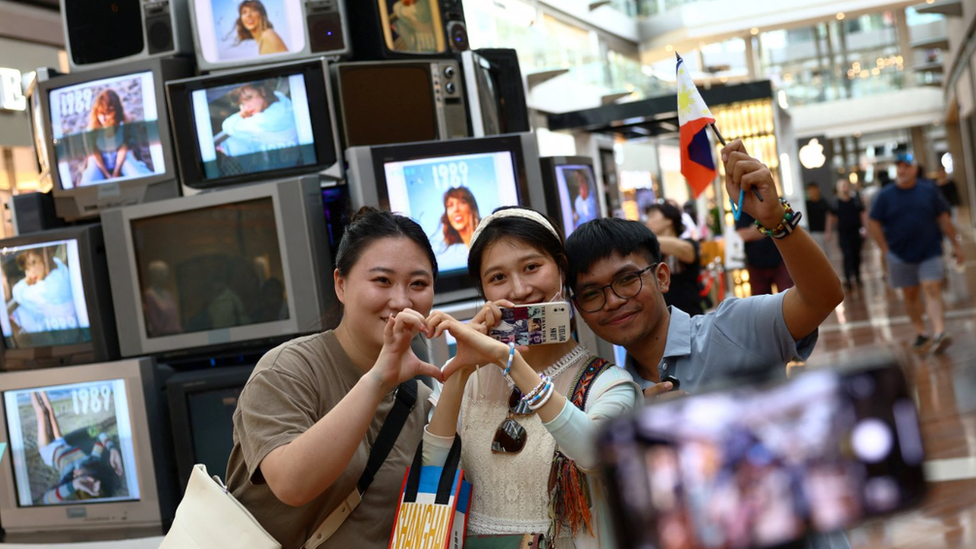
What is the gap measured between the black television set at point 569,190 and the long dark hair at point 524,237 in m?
2.29

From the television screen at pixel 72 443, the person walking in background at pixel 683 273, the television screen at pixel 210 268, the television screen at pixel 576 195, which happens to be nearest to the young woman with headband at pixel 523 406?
the television screen at pixel 210 268

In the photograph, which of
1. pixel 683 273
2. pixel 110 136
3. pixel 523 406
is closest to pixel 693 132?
pixel 523 406

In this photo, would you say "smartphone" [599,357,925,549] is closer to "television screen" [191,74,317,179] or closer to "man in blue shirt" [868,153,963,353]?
"television screen" [191,74,317,179]

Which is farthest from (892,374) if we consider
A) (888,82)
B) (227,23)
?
(888,82)

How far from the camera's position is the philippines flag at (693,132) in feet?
5.72

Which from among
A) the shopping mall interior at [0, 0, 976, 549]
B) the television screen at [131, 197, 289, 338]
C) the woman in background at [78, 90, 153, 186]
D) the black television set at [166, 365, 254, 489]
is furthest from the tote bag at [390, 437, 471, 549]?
the woman in background at [78, 90, 153, 186]

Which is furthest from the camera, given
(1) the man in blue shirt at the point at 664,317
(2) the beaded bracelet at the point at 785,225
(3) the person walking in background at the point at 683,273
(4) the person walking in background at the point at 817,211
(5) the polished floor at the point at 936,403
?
(4) the person walking in background at the point at 817,211

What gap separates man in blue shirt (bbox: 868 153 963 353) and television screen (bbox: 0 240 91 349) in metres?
6.02

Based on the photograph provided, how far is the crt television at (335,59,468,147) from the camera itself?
4016mm

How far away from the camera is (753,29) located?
25.9m

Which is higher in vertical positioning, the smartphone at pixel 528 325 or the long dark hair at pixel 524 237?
the long dark hair at pixel 524 237

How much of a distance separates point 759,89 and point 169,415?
12519 millimetres

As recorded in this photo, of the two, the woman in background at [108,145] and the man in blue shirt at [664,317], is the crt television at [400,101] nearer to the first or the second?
the woman in background at [108,145]

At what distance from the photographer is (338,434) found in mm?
1557
